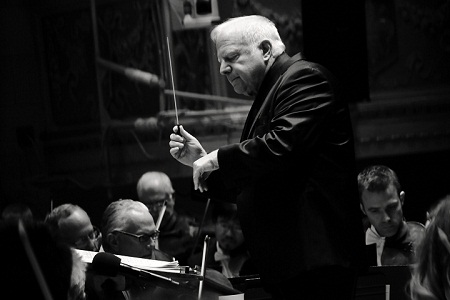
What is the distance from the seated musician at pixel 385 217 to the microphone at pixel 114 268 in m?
2.13

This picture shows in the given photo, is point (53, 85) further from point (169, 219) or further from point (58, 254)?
point (58, 254)

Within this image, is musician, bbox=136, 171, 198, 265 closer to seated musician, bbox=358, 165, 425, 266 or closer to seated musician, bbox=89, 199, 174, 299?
seated musician, bbox=358, 165, 425, 266

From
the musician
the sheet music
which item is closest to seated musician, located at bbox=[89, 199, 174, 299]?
the sheet music

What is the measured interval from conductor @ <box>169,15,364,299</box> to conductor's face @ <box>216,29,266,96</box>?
16cm

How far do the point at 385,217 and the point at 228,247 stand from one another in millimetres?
1110

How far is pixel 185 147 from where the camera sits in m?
3.16

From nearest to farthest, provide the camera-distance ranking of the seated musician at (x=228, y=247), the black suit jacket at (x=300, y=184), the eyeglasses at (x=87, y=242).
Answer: the black suit jacket at (x=300, y=184)
the eyeglasses at (x=87, y=242)
the seated musician at (x=228, y=247)

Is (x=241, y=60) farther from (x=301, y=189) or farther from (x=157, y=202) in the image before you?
(x=157, y=202)

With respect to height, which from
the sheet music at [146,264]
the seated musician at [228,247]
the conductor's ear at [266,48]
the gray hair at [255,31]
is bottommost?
the seated musician at [228,247]

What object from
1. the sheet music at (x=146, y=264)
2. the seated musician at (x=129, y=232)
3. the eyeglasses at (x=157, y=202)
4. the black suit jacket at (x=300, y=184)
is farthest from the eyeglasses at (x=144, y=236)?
the eyeglasses at (x=157, y=202)

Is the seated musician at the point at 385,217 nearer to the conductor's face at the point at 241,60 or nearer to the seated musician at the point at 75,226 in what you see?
the seated musician at the point at 75,226

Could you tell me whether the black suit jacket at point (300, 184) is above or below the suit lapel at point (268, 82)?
below

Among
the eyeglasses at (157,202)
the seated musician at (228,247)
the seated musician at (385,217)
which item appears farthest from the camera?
the eyeglasses at (157,202)

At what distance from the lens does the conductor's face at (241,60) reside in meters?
3.06
